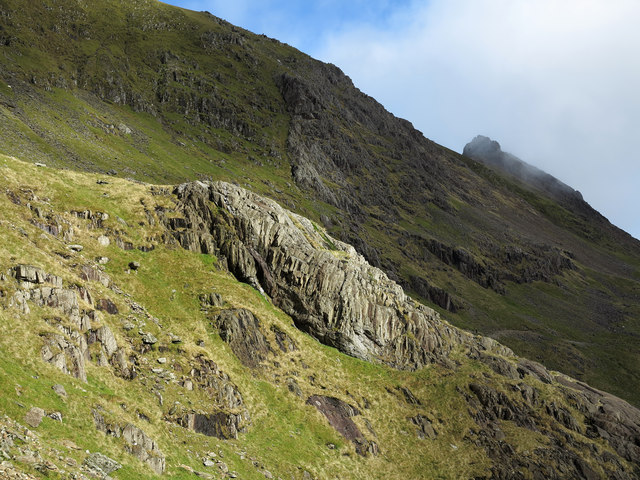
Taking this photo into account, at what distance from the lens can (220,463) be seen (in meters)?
27.7

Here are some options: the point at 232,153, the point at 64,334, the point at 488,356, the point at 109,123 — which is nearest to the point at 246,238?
the point at 64,334

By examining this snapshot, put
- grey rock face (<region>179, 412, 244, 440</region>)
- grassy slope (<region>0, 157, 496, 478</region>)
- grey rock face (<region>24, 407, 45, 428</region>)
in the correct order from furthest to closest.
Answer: grey rock face (<region>179, 412, 244, 440</region>) < grassy slope (<region>0, 157, 496, 478</region>) < grey rock face (<region>24, 407, 45, 428</region>)

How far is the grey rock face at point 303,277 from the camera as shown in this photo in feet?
172

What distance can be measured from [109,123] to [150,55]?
7310 cm

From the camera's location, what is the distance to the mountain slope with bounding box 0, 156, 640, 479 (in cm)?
2434

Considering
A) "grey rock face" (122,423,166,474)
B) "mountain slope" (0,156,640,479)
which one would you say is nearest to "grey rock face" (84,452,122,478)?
"mountain slope" (0,156,640,479)

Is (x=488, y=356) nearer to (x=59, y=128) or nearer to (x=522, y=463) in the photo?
(x=522, y=463)

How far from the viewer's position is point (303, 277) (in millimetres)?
54531

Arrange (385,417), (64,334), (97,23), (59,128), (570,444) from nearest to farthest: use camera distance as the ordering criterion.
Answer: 1. (64,334)
2. (385,417)
3. (570,444)
4. (59,128)
5. (97,23)

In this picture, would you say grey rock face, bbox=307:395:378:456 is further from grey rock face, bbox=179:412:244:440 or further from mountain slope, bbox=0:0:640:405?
mountain slope, bbox=0:0:640:405

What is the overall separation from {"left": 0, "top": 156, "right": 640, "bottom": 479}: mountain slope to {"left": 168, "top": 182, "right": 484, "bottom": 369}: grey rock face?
0.28 metres

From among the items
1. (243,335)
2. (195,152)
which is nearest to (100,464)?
(243,335)

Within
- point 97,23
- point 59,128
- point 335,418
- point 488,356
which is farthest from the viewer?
point 97,23

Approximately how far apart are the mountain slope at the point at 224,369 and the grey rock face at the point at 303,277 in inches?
11.1
